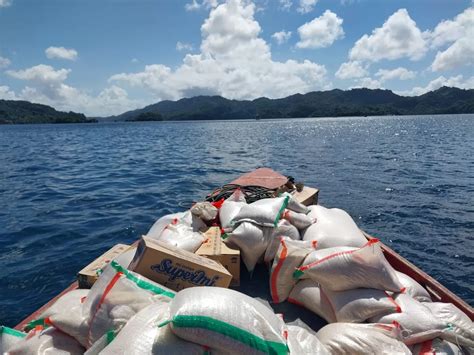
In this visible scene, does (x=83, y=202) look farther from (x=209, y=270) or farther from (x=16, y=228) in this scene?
(x=209, y=270)

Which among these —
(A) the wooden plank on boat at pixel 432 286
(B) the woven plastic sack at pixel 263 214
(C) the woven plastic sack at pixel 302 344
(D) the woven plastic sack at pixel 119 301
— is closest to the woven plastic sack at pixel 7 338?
(D) the woven plastic sack at pixel 119 301

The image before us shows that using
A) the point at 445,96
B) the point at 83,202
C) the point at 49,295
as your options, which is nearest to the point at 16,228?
the point at 83,202

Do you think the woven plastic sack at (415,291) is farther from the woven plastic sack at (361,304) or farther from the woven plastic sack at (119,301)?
the woven plastic sack at (119,301)

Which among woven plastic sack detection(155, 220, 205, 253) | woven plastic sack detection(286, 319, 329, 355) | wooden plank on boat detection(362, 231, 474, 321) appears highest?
woven plastic sack detection(155, 220, 205, 253)

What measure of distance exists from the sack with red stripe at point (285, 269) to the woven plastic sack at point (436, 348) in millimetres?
1326

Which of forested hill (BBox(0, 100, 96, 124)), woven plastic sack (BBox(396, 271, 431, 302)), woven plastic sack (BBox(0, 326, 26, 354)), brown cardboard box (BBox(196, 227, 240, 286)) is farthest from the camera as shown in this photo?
forested hill (BBox(0, 100, 96, 124))

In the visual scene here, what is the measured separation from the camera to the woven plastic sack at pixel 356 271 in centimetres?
293

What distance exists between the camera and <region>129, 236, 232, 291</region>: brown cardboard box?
309 centimetres

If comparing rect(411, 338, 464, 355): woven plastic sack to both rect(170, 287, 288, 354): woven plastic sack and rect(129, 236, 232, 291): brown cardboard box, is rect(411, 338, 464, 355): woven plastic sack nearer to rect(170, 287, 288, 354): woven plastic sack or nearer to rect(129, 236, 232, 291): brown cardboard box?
rect(170, 287, 288, 354): woven plastic sack

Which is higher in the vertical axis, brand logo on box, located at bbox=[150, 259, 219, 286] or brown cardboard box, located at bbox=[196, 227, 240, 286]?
brand logo on box, located at bbox=[150, 259, 219, 286]

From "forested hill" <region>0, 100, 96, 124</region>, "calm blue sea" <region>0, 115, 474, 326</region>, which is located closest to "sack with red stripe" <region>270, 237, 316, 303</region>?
"calm blue sea" <region>0, 115, 474, 326</region>

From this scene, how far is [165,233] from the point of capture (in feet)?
14.0

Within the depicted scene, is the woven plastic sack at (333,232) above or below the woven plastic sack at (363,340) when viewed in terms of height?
above

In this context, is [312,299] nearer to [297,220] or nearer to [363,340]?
[363,340]
